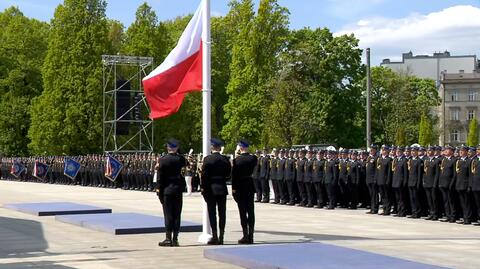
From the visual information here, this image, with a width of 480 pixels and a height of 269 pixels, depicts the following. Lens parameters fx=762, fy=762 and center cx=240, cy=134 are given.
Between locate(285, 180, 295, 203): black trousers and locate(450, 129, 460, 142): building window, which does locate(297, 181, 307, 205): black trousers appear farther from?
locate(450, 129, 460, 142): building window

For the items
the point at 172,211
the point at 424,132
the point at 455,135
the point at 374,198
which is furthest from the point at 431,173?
the point at 455,135

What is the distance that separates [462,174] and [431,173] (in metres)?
1.04

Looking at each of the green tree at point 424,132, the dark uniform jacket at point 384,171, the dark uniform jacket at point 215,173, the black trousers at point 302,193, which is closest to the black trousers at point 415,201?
the dark uniform jacket at point 384,171

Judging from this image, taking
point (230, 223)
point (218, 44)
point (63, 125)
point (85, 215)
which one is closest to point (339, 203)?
point (230, 223)

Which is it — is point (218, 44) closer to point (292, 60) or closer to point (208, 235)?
point (292, 60)

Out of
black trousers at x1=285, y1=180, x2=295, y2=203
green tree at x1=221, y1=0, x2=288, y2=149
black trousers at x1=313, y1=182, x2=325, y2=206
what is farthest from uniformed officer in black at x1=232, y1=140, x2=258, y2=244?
green tree at x1=221, y1=0, x2=288, y2=149

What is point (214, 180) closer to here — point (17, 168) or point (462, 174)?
point (462, 174)

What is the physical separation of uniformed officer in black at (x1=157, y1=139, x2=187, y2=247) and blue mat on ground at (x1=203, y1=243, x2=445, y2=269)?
60.6 inches

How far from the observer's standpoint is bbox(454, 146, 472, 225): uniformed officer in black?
16.9 m

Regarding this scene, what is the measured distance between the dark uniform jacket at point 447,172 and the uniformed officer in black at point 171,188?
7.27m

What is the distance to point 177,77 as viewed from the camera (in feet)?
44.1

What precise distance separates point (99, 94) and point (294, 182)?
39583mm

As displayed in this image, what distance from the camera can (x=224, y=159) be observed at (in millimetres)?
12680

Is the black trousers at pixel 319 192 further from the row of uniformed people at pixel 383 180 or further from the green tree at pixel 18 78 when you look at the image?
the green tree at pixel 18 78
